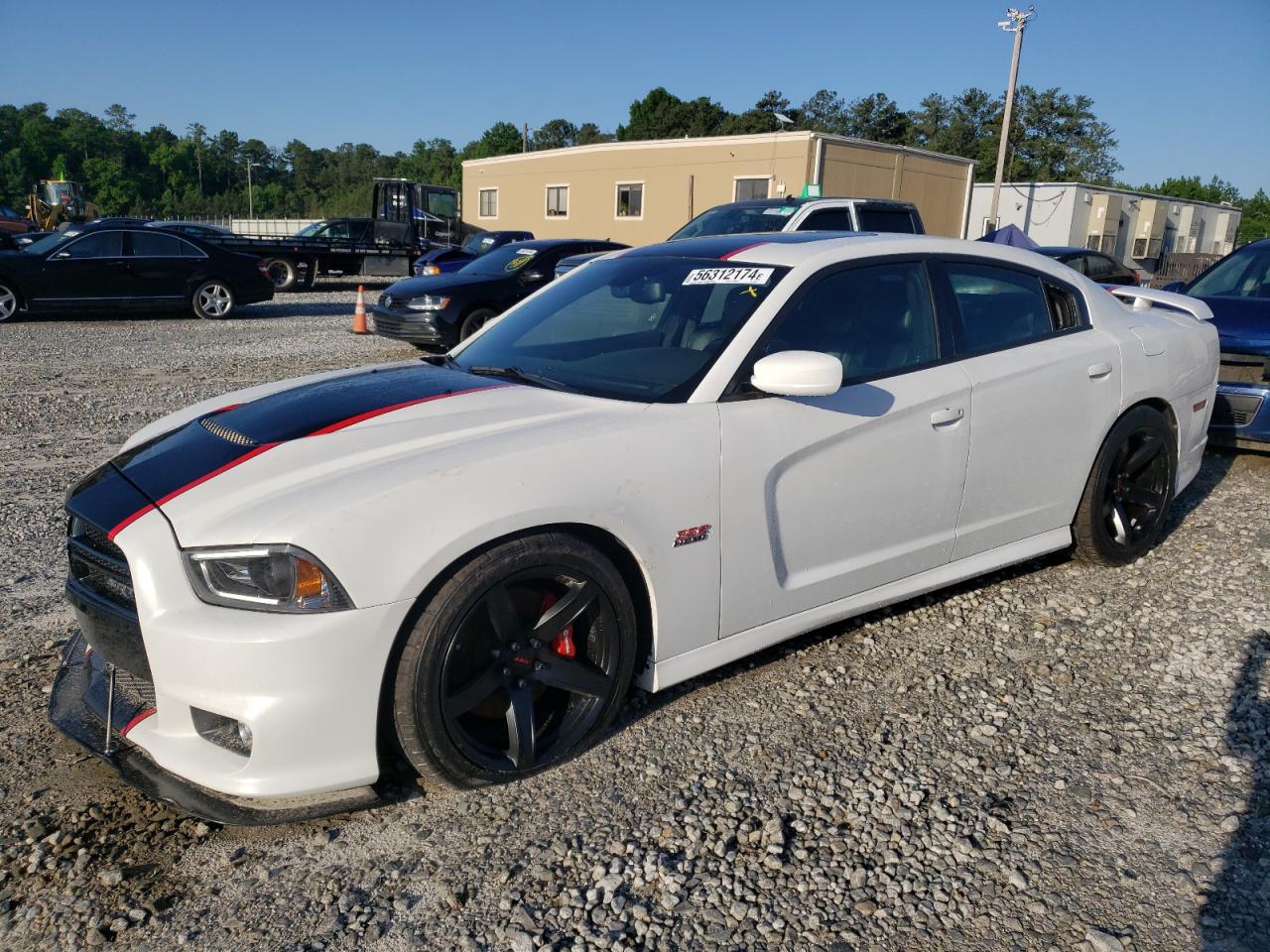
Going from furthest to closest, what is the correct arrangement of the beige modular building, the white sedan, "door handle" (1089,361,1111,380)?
the beige modular building → "door handle" (1089,361,1111,380) → the white sedan

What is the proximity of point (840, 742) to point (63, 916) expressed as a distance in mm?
2196

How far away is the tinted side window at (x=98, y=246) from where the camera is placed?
14055 mm

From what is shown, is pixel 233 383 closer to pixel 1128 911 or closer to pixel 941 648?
pixel 941 648

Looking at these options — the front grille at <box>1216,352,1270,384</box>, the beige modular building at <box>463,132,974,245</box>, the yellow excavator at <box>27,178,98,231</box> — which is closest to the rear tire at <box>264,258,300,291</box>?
the beige modular building at <box>463,132,974,245</box>

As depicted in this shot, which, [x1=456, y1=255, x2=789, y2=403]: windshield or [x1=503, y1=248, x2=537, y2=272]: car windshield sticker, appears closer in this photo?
[x1=456, y1=255, x2=789, y2=403]: windshield

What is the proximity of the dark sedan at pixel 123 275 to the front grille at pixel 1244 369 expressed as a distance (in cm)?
1379

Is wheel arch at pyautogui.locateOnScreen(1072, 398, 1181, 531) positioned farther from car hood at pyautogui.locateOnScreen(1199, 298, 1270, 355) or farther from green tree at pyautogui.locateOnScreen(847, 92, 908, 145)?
green tree at pyautogui.locateOnScreen(847, 92, 908, 145)

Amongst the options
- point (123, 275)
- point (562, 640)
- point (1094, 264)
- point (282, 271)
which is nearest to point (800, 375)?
point (562, 640)

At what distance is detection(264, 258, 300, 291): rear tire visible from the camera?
1956 cm

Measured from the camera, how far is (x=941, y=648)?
3857mm

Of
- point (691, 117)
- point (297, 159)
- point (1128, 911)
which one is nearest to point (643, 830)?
point (1128, 911)

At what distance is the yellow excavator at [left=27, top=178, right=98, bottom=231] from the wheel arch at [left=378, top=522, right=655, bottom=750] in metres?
32.8

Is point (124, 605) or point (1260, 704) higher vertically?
point (124, 605)

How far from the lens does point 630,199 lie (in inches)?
1289
